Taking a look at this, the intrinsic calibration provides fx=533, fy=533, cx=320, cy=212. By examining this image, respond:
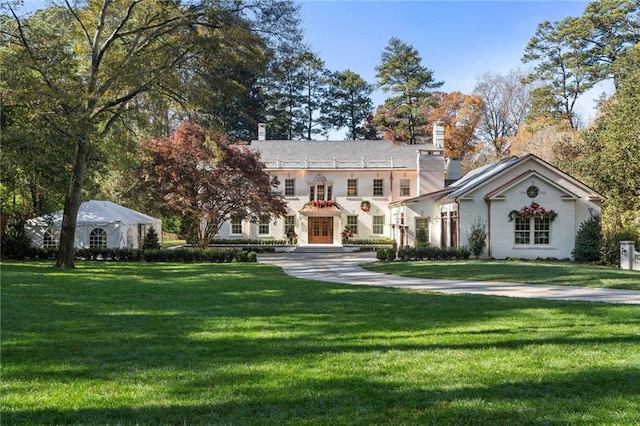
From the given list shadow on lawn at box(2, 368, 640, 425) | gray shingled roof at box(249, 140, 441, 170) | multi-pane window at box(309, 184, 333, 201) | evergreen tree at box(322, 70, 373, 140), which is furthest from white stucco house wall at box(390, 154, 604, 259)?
evergreen tree at box(322, 70, 373, 140)

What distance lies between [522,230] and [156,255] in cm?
1756

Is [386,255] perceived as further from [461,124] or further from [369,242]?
[461,124]

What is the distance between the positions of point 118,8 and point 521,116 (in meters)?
42.2

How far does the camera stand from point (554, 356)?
20.3ft

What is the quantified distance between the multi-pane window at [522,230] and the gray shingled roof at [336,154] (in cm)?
1340

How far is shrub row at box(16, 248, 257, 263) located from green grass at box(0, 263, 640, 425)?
43.3 feet

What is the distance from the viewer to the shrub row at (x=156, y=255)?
24.1 metres

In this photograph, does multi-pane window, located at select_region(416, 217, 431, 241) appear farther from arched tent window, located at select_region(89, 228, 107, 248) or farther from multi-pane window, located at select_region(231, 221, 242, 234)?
arched tent window, located at select_region(89, 228, 107, 248)

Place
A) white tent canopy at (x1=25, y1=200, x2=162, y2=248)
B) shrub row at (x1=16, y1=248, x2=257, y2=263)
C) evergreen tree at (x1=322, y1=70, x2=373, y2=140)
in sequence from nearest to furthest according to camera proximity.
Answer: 1. shrub row at (x1=16, y1=248, x2=257, y2=263)
2. white tent canopy at (x1=25, y1=200, x2=162, y2=248)
3. evergreen tree at (x1=322, y1=70, x2=373, y2=140)

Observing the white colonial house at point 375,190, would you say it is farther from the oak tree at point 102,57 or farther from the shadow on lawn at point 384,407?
the shadow on lawn at point 384,407

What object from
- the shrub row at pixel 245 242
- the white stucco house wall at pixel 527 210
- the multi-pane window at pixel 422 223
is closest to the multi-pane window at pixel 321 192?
the shrub row at pixel 245 242

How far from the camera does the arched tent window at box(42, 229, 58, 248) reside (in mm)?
27095

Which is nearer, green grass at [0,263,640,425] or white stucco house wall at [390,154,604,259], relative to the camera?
green grass at [0,263,640,425]

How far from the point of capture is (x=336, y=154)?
133 ft
